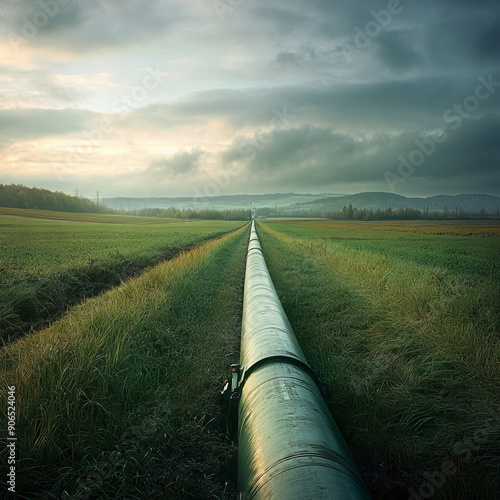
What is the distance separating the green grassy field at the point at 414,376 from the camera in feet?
7.75

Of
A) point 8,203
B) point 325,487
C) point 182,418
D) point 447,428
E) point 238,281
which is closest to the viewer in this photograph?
point 325,487

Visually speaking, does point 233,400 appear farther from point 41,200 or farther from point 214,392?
point 41,200

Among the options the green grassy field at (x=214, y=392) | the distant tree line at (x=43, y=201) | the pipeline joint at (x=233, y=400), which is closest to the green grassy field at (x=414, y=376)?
the green grassy field at (x=214, y=392)

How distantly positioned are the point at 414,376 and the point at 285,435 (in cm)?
237

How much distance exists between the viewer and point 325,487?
4.63ft

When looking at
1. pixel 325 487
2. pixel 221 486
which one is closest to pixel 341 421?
pixel 221 486

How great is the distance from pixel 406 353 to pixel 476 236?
17.2 m

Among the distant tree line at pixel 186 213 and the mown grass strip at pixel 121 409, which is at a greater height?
the distant tree line at pixel 186 213

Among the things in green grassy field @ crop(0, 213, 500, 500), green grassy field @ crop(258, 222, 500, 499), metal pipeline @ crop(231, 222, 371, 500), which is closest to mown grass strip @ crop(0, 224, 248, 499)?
green grassy field @ crop(0, 213, 500, 500)

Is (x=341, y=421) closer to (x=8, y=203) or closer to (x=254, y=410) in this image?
(x=254, y=410)

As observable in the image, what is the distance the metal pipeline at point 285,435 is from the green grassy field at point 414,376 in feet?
2.74

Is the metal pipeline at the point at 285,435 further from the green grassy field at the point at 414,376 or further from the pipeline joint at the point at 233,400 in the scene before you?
the green grassy field at the point at 414,376

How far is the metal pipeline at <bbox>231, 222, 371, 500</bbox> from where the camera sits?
1.47m

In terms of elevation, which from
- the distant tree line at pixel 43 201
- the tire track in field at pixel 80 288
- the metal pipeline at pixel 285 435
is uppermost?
the distant tree line at pixel 43 201
